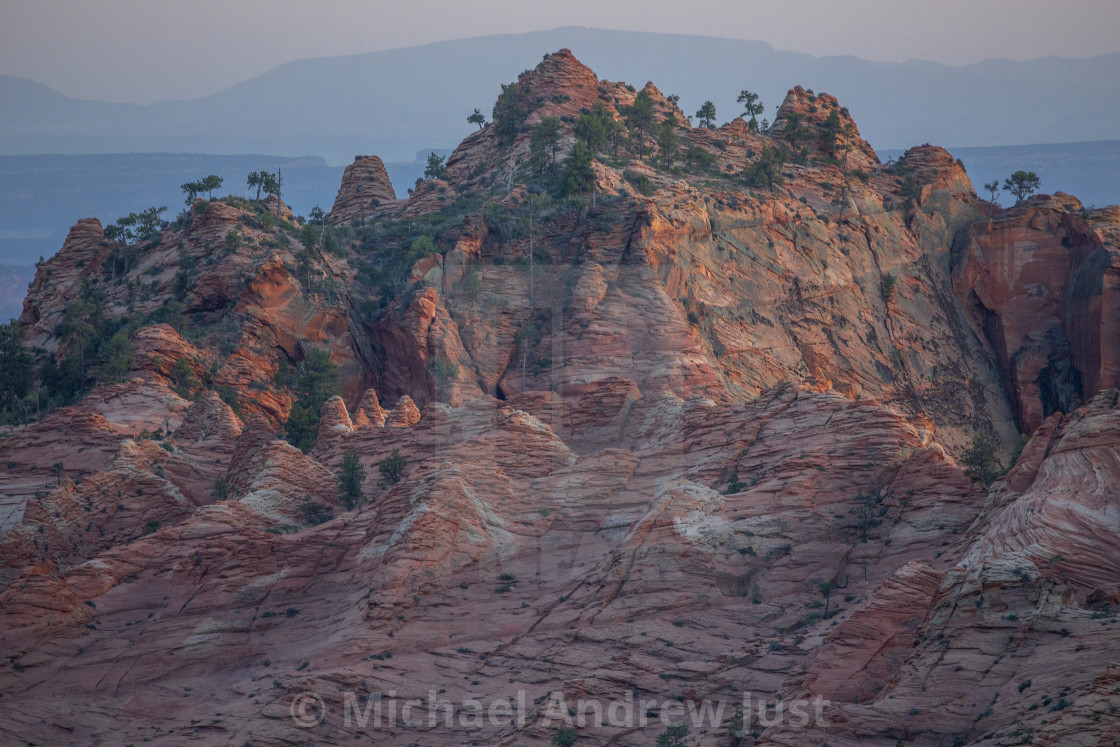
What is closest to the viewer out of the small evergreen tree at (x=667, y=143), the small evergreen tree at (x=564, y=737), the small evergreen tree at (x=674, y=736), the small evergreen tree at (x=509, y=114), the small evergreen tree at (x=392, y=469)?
the small evergreen tree at (x=674, y=736)

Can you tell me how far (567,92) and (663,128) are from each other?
10743mm

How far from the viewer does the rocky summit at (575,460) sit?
1511 inches

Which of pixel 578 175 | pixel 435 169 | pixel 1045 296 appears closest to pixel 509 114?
pixel 435 169

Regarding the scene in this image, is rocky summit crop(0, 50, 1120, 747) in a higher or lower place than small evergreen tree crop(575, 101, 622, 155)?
lower

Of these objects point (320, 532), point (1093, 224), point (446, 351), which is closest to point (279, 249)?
point (446, 351)

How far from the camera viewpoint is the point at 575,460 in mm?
58125

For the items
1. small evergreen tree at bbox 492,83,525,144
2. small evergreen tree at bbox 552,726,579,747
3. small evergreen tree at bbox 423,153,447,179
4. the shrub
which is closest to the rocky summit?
small evergreen tree at bbox 552,726,579,747

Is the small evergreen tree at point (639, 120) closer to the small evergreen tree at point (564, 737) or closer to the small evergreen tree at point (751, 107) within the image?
the small evergreen tree at point (751, 107)

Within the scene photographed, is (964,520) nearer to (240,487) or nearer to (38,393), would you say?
(240,487)

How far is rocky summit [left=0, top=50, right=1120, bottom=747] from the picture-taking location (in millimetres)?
38375

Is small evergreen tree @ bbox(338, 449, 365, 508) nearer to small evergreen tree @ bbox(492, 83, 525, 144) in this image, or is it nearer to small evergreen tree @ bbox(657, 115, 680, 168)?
small evergreen tree @ bbox(657, 115, 680, 168)

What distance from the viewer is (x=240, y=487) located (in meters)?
57.5

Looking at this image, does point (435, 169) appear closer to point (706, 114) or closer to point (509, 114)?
point (509, 114)

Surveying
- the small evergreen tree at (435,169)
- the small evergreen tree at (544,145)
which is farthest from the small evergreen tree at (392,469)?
the small evergreen tree at (435,169)
